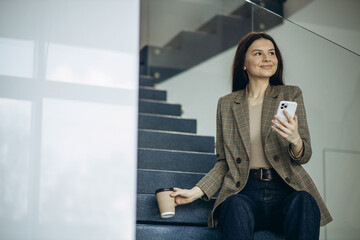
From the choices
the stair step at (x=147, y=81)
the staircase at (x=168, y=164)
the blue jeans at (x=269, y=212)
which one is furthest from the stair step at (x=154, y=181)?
the stair step at (x=147, y=81)

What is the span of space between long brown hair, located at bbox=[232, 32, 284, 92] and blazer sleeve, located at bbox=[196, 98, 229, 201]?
24 cm

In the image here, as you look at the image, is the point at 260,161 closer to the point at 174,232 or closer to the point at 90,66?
the point at 174,232

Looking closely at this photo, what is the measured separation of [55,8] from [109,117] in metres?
0.50

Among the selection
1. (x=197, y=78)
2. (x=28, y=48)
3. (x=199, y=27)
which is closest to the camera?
(x=28, y=48)

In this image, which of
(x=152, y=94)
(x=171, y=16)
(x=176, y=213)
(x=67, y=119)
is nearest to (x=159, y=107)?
(x=152, y=94)

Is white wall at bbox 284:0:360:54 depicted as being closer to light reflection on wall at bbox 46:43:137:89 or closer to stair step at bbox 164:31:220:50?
stair step at bbox 164:31:220:50

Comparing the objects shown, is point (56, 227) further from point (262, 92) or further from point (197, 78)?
point (197, 78)

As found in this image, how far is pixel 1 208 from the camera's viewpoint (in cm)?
194

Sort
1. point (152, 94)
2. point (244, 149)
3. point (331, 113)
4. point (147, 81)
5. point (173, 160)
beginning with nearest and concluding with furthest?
1. point (244, 149)
2. point (331, 113)
3. point (173, 160)
4. point (152, 94)
5. point (147, 81)

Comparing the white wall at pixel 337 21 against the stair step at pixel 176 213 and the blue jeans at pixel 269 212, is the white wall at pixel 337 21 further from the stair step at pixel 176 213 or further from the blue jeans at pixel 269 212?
the stair step at pixel 176 213

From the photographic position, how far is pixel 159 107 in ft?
13.6

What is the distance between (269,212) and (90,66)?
0.99 meters

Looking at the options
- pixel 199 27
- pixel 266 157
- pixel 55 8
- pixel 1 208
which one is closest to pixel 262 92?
pixel 266 157

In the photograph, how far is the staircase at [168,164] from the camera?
2412 millimetres
